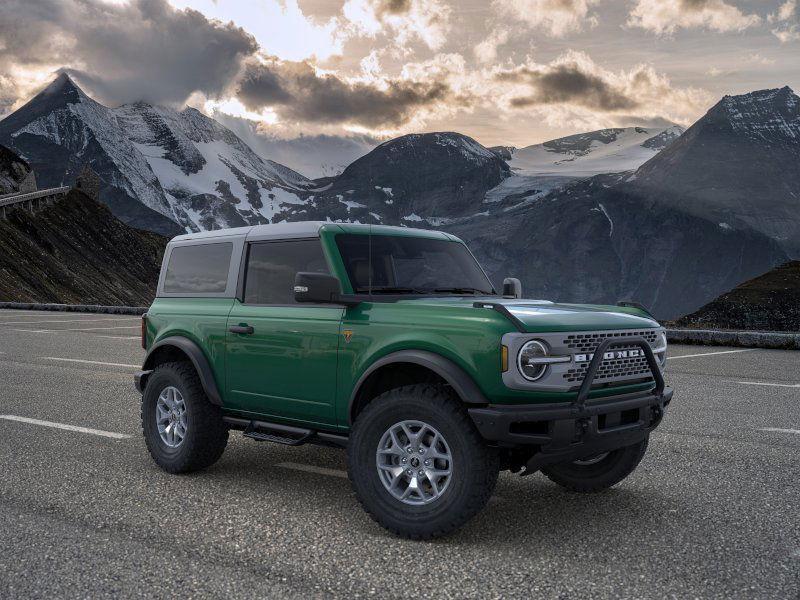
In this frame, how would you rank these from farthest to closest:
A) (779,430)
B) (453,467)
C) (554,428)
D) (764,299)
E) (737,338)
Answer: (764,299), (737,338), (779,430), (453,467), (554,428)

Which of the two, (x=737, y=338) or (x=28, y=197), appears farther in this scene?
(x=28, y=197)

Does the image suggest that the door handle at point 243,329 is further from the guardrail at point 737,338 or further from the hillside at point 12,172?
the hillside at point 12,172

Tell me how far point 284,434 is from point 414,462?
1189 millimetres

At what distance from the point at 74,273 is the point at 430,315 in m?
77.4

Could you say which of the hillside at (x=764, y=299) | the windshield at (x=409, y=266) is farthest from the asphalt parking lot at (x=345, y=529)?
the hillside at (x=764, y=299)

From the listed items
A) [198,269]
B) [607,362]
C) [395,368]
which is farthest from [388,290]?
[198,269]

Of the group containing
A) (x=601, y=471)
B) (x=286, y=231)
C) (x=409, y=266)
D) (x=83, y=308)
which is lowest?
(x=83, y=308)

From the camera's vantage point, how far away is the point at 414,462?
4.41 meters

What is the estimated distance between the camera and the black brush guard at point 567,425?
4.10 m

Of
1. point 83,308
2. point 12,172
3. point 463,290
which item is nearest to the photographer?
point 463,290

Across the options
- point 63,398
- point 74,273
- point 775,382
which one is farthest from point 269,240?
point 74,273

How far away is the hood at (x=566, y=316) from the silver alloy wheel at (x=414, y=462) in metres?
0.77

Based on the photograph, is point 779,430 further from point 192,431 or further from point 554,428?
point 192,431

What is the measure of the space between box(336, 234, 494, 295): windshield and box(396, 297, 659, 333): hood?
1.06ft
